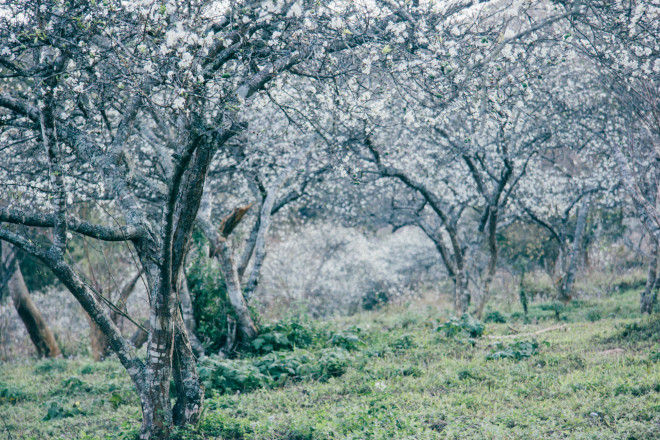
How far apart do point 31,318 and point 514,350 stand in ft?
36.0

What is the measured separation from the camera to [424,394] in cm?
612

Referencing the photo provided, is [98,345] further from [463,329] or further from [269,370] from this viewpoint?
[463,329]

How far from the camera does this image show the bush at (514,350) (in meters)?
7.35

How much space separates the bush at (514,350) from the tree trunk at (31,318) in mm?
10414

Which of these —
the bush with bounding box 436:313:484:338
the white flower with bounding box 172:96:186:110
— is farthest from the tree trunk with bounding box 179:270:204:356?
the white flower with bounding box 172:96:186:110

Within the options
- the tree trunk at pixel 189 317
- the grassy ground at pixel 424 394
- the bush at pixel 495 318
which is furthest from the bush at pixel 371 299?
the tree trunk at pixel 189 317

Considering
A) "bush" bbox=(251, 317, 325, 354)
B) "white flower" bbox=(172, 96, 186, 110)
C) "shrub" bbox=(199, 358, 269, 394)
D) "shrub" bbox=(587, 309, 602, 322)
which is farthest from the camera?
"shrub" bbox=(587, 309, 602, 322)

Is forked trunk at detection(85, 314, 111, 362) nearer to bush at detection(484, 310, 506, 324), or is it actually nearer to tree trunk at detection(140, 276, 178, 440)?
tree trunk at detection(140, 276, 178, 440)

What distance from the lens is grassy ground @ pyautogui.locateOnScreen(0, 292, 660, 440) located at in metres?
4.96

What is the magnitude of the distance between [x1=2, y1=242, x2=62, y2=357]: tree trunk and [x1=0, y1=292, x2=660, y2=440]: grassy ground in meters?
2.42

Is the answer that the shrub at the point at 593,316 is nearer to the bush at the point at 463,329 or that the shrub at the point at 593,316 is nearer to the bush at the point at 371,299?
the bush at the point at 463,329

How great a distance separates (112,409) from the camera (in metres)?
6.96

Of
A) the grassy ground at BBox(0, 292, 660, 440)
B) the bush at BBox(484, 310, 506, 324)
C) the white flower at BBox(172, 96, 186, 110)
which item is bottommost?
the grassy ground at BBox(0, 292, 660, 440)

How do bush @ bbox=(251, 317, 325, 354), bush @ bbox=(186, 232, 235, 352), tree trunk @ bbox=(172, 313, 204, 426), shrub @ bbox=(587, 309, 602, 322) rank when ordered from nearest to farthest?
tree trunk @ bbox=(172, 313, 204, 426)
bush @ bbox=(251, 317, 325, 354)
bush @ bbox=(186, 232, 235, 352)
shrub @ bbox=(587, 309, 602, 322)
